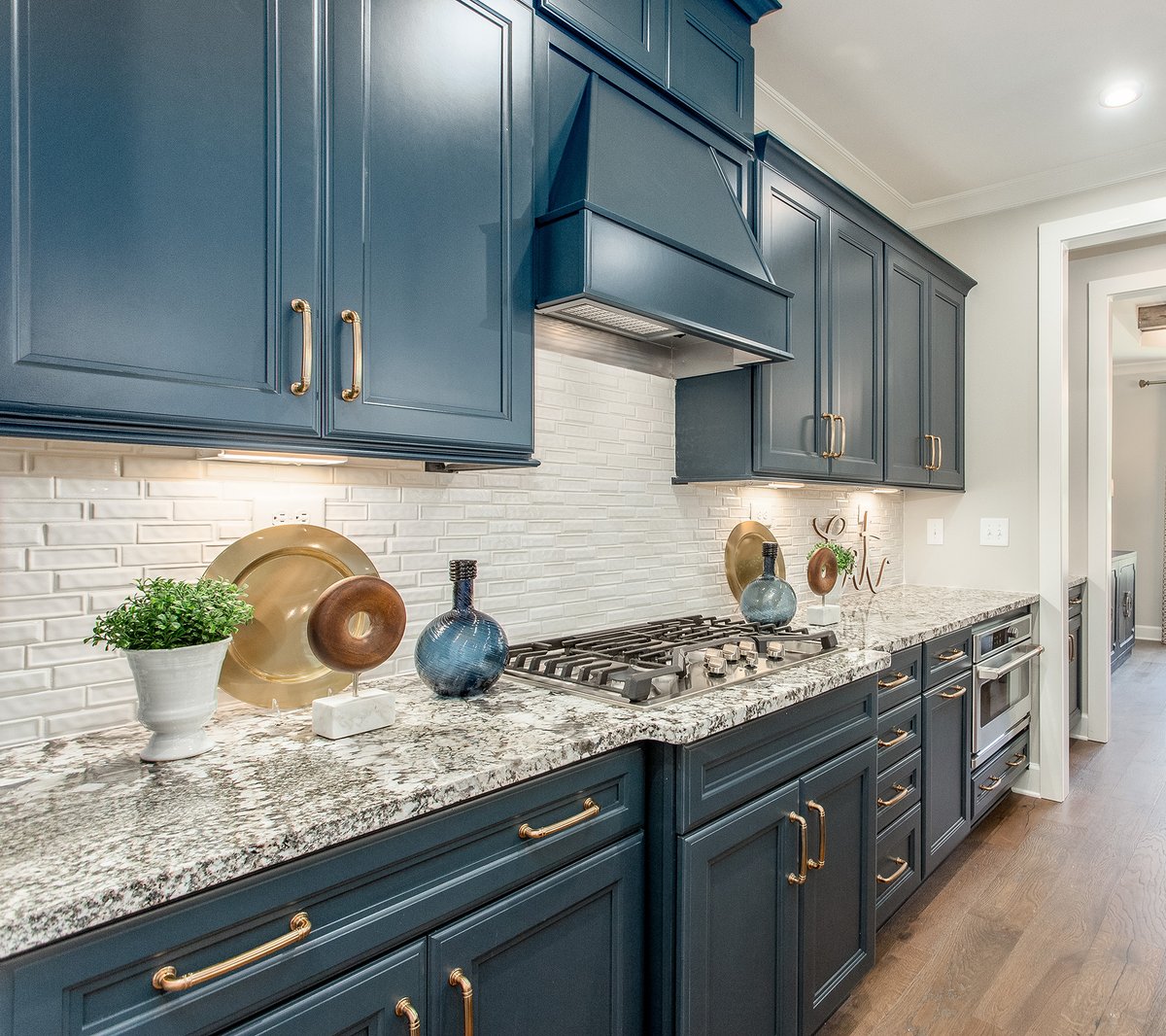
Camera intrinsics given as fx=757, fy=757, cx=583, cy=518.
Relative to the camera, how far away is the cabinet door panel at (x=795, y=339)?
235 cm

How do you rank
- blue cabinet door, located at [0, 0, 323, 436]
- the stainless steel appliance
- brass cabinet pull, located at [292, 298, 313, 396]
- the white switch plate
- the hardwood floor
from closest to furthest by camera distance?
1. blue cabinet door, located at [0, 0, 323, 436]
2. brass cabinet pull, located at [292, 298, 313, 396]
3. the hardwood floor
4. the stainless steel appliance
5. the white switch plate

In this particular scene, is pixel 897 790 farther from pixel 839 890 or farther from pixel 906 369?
pixel 906 369

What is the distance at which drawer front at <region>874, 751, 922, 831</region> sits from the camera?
2.23 meters

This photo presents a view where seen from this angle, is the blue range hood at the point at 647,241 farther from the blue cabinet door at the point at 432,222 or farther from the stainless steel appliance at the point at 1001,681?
the stainless steel appliance at the point at 1001,681

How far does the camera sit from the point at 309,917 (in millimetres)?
915

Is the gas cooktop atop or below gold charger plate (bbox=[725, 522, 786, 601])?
below

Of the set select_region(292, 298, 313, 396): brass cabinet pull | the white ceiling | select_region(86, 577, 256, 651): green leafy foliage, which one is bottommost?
select_region(86, 577, 256, 651): green leafy foliage

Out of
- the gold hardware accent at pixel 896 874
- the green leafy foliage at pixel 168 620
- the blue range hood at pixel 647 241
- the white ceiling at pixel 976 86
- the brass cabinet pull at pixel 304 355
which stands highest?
the white ceiling at pixel 976 86

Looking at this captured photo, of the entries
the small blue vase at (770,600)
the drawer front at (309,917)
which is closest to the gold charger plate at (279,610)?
the drawer front at (309,917)

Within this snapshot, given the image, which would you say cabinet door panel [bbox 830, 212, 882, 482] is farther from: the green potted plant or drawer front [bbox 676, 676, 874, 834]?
the green potted plant

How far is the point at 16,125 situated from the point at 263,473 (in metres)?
0.69

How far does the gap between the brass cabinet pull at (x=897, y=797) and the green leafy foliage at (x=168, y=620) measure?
191 centimetres

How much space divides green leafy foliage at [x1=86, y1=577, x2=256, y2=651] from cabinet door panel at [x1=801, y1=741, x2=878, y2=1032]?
4.17ft

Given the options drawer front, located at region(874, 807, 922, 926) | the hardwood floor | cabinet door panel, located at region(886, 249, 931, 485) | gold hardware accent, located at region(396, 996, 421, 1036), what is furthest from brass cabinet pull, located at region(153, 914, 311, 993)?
cabinet door panel, located at region(886, 249, 931, 485)
